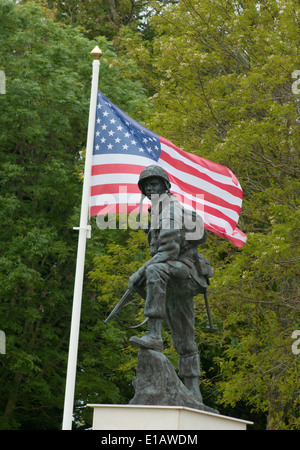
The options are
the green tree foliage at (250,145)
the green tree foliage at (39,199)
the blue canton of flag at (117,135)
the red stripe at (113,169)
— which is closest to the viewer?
the red stripe at (113,169)

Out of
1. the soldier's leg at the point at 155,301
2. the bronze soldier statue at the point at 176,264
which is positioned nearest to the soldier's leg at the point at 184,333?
the bronze soldier statue at the point at 176,264

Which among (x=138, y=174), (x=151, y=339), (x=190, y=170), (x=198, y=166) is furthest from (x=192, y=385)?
(x=198, y=166)

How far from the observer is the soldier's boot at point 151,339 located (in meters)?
8.12

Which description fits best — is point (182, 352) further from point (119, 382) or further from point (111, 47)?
point (111, 47)

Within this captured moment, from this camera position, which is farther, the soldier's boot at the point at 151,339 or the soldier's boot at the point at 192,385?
the soldier's boot at the point at 192,385

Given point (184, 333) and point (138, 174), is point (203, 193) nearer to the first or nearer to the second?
point (138, 174)

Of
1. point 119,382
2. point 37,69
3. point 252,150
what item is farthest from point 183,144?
point 119,382

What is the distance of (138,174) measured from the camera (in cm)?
1047

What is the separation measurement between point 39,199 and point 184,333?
42.1 feet

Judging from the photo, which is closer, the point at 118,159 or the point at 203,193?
the point at 118,159

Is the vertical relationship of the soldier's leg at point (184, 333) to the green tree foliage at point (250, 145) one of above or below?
below

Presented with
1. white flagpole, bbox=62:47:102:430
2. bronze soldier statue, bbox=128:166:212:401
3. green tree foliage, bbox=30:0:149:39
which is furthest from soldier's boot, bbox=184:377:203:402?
green tree foliage, bbox=30:0:149:39

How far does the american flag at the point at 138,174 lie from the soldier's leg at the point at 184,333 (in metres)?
1.81

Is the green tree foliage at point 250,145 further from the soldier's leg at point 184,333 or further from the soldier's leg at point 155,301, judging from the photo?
the soldier's leg at point 155,301
